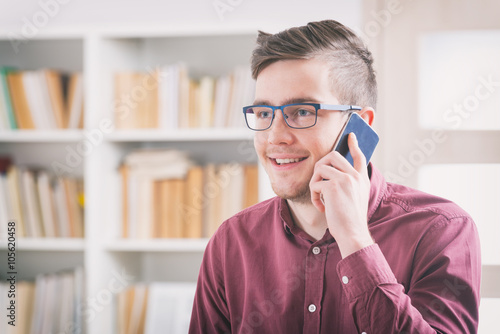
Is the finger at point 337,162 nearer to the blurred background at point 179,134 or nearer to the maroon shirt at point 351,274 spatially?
the maroon shirt at point 351,274

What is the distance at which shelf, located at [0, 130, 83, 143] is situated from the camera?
7.49ft

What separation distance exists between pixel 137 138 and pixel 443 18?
4.57 feet

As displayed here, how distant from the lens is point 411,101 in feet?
7.58

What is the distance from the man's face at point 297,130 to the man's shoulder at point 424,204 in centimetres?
18

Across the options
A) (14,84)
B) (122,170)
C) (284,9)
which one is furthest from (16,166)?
(284,9)

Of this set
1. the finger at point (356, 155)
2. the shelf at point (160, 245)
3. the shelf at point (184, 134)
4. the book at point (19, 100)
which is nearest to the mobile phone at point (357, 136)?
the finger at point (356, 155)

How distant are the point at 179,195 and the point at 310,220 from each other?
123 centimetres

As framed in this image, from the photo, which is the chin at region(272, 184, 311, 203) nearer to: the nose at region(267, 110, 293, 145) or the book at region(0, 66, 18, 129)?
the nose at region(267, 110, 293, 145)

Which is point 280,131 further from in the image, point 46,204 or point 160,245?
point 46,204

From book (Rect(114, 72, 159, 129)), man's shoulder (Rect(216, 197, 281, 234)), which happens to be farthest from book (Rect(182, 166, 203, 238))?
man's shoulder (Rect(216, 197, 281, 234))

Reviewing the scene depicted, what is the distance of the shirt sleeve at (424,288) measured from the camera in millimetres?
912

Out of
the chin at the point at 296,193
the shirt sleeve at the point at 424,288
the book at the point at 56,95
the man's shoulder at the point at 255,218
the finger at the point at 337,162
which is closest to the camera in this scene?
the shirt sleeve at the point at 424,288

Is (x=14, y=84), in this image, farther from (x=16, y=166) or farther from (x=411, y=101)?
(x=411, y=101)

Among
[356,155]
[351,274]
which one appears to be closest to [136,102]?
[356,155]
